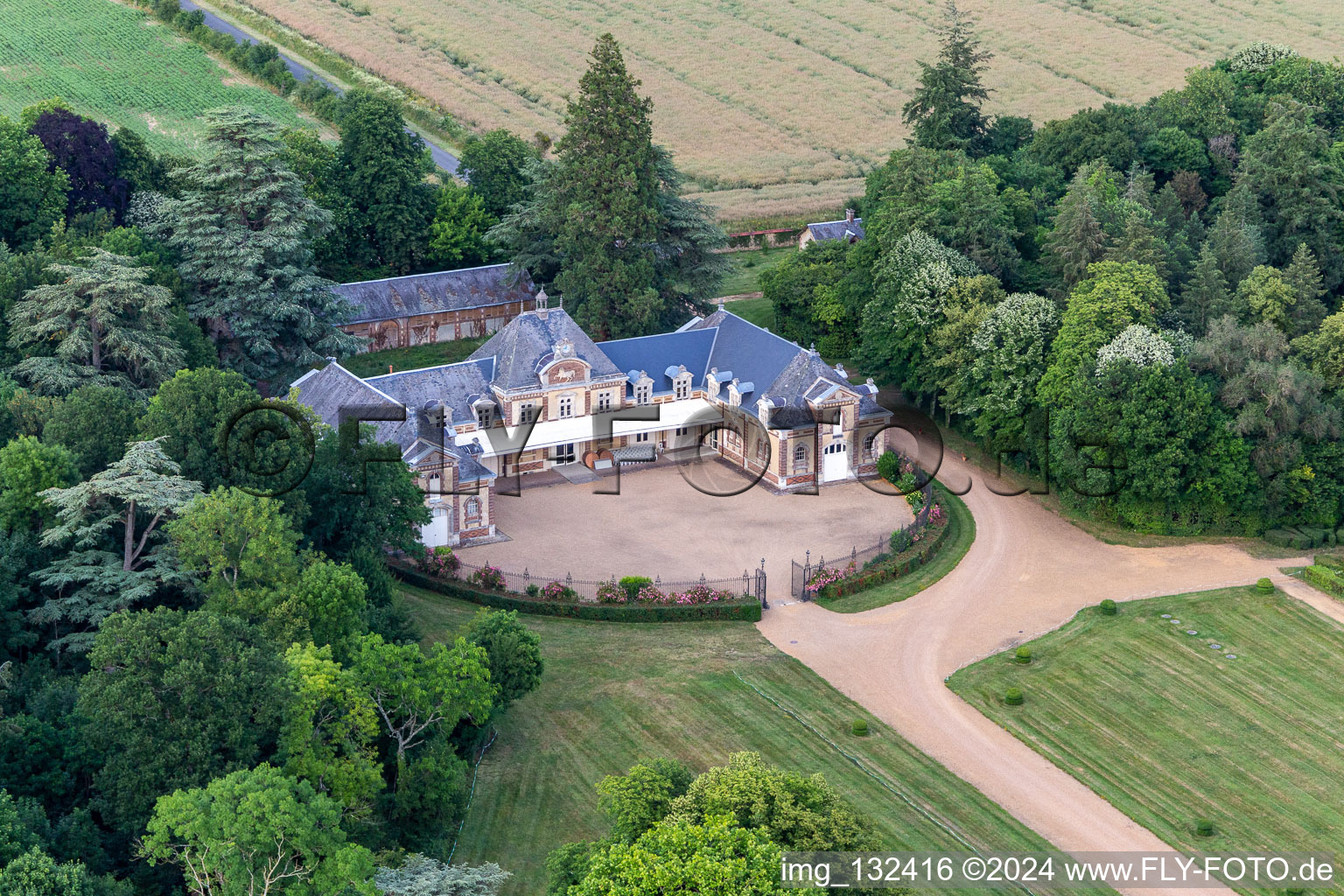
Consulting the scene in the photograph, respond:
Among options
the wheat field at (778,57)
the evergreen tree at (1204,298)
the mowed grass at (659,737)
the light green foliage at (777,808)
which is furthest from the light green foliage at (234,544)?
the wheat field at (778,57)

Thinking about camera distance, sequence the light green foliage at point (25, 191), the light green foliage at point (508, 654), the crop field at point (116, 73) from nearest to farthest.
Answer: the light green foliage at point (508, 654) → the light green foliage at point (25, 191) → the crop field at point (116, 73)

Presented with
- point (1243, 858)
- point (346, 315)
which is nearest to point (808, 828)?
point (1243, 858)

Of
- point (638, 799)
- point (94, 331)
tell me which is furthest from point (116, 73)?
point (638, 799)

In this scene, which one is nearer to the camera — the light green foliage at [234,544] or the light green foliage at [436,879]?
the light green foliage at [436,879]

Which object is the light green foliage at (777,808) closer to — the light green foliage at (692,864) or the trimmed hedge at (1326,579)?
the light green foliage at (692,864)

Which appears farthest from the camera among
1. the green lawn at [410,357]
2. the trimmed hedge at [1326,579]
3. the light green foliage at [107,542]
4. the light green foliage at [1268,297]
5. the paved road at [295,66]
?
the paved road at [295,66]

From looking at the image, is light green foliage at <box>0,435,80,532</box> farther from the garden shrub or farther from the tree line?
the tree line

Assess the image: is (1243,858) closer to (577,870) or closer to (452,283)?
(577,870)

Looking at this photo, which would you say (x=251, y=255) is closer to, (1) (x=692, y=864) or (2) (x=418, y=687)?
(2) (x=418, y=687)
